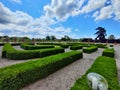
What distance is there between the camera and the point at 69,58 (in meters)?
8.12

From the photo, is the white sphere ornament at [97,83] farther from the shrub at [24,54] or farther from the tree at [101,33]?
the tree at [101,33]

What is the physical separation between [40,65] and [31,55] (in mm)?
4849

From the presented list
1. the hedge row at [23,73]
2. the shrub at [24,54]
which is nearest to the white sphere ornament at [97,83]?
the hedge row at [23,73]

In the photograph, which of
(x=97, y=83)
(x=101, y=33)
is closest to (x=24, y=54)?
(x=97, y=83)

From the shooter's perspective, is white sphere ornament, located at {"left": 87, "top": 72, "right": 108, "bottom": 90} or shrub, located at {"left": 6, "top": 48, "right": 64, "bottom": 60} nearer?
white sphere ornament, located at {"left": 87, "top": 72, "right": 108, "bottom": 90}

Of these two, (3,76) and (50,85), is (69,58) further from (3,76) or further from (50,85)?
(3,76)

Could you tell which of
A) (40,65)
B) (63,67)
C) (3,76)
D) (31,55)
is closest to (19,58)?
(31,55)

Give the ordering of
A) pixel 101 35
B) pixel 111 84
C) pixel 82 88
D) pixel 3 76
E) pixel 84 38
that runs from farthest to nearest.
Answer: pixel 101 35, pixel 84 38, pixel 3 76, pixel 111 84, pixel 82 88

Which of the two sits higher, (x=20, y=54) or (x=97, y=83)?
(x=97, y=83)

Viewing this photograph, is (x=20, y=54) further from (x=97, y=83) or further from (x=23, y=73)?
(x=97, y=83)

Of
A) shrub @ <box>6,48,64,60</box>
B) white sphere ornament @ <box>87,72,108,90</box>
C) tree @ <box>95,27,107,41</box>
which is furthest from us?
tree @ <box>95,27,107,41</box>

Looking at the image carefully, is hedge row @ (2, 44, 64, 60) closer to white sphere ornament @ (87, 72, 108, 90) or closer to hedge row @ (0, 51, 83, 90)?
hedge row @ (0, 51, 83, 90)

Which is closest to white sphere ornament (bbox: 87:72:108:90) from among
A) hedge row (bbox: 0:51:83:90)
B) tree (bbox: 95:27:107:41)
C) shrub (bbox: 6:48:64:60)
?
hedge row (bbox: 0:51:83:90)

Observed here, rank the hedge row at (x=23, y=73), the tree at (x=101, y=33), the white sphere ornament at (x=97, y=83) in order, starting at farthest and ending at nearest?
the tree at (x=101, y=33), the hedge row at (x=23, y=73), the white sphere ornament at (x=97, y=83)
